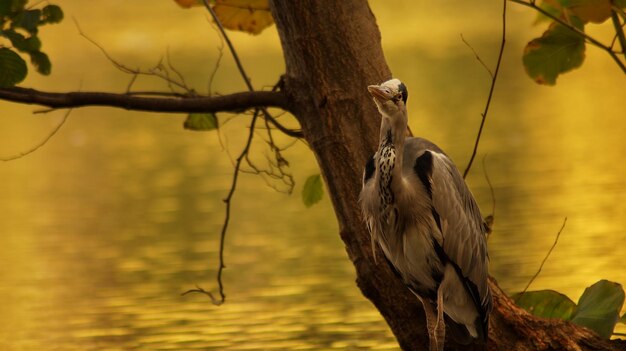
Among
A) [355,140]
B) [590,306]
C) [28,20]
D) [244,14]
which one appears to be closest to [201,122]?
[244,14]

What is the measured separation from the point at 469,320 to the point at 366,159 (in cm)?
50

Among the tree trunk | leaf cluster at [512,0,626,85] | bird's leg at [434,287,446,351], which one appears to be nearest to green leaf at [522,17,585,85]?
leaf cluster at [512,0,626,85]

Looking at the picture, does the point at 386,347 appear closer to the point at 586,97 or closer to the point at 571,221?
the point at 571,221

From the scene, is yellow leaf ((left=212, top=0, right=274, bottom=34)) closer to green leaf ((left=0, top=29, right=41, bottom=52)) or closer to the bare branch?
the bare branch

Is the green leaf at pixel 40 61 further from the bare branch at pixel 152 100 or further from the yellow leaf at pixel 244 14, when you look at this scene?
the yellow leaf at pixel 244 14

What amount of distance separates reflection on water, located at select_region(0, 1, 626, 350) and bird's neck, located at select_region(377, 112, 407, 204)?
2383 millimetres

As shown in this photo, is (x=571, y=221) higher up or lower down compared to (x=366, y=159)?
higher up

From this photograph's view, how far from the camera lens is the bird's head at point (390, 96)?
274 cm

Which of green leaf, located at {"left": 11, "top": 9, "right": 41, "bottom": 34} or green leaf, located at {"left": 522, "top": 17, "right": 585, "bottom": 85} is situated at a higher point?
green leaf, located at {"left": 11, "top": 9, "right": 41, "bottom": 34}

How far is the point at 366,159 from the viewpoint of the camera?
315 centimetres

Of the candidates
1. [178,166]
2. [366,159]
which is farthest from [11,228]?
[366,159]

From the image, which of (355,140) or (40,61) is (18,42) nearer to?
(40,61)

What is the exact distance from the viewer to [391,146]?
2.81 meters

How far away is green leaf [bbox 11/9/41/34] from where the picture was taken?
3.33 meters
